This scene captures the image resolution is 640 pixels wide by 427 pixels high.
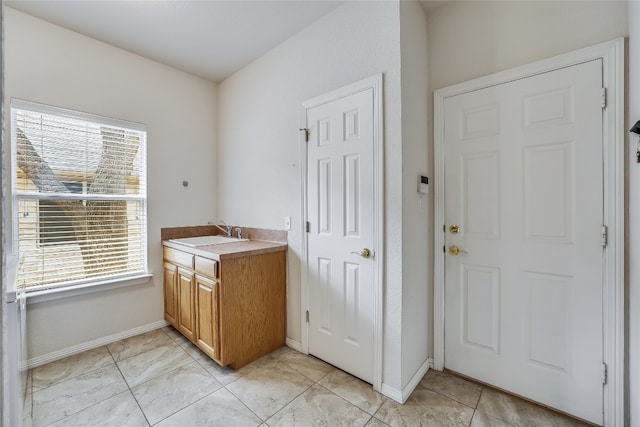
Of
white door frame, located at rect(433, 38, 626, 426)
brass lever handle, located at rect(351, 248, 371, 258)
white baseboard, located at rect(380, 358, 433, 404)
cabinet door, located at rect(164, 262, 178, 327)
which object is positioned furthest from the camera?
cabinet door, located at rect(164, 262, 178, 327)

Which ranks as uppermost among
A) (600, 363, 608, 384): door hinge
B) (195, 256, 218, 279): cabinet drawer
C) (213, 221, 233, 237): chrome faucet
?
(213, 221, 233, 237): chrome faucet

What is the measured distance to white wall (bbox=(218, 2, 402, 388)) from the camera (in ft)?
5.90

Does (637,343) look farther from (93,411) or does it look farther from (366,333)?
(93,411)

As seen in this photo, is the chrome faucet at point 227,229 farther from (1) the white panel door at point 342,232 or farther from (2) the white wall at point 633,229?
(2) the white wall at point 633,229

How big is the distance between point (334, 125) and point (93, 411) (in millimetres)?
2500

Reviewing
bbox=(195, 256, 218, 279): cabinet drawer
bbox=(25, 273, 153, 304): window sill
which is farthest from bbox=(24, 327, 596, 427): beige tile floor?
bbox=(195, 256, 218, 279): cabinet drawer

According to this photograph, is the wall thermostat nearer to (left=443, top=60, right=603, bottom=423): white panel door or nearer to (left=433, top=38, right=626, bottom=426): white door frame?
(left=443, top=60, right=603, bottom=423): white panel door

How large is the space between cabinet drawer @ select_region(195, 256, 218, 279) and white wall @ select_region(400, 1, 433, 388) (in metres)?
1.39

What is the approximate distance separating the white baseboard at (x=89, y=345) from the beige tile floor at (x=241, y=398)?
0.18 ft

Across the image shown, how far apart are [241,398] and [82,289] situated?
5.66 ft

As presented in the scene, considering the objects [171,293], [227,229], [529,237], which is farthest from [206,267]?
[529,237]

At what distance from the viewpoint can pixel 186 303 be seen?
2480mm

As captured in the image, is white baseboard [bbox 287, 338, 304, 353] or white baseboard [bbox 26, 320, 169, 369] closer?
white baseboard [bbox 26, 320, 169, 369]

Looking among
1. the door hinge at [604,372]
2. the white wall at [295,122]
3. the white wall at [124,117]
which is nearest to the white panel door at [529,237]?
the door hinge at [604,372]
